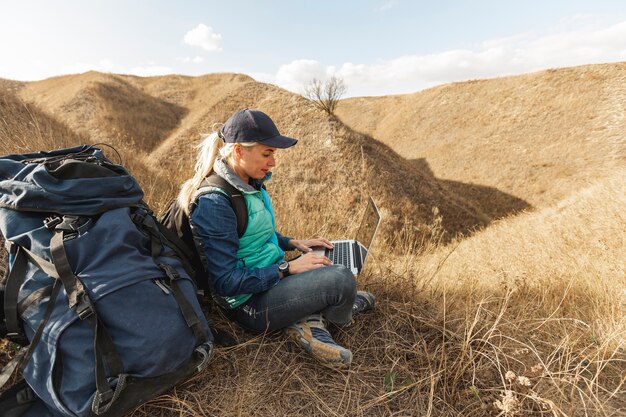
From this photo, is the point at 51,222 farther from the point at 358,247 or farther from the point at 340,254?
the point at 358,247

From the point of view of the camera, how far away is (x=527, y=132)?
26484 mm

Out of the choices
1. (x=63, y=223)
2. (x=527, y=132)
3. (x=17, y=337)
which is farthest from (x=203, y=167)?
(x=527, y=132)

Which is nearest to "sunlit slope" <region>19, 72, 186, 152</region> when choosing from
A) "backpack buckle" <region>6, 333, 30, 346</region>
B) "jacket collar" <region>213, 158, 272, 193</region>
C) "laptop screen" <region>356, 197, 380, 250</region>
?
"laptop screen" <region>356, 197, 380, 250</region>

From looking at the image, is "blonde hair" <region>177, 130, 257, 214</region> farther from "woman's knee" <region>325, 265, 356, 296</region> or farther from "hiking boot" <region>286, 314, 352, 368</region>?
"hiking boot" <region>286, 314, 352, 368</region>

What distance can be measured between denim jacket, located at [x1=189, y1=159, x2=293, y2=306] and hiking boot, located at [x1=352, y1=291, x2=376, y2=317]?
3.11 ft

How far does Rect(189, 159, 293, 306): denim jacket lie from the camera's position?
2084mm

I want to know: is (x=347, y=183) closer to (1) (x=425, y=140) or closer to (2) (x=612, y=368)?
(2) (x=612, y=368)

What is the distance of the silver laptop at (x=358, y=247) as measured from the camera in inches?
113

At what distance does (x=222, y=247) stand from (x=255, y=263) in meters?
0.34

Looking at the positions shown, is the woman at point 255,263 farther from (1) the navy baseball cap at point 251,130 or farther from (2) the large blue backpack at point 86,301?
(2) the large blue backpack at point 86,301

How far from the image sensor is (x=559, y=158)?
23.5m

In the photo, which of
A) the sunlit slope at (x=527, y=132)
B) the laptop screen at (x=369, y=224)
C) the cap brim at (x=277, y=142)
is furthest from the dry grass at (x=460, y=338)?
the sunlit slope at (x=527, y=132)

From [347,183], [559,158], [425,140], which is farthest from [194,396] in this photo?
[425,140]

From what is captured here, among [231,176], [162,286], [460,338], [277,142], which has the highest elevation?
[277,142]
